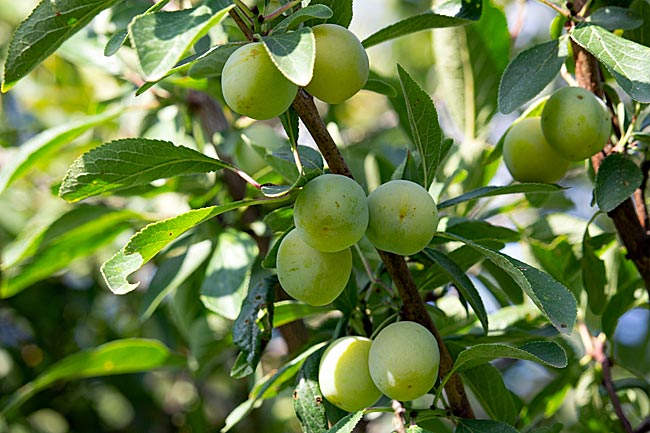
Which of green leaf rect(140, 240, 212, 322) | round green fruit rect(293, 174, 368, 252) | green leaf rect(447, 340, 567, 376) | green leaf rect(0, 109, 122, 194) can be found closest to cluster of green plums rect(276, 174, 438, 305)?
round green fruit rect(293, 174, 368, 252)

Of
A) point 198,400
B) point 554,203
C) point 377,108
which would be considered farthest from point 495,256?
point 377,108

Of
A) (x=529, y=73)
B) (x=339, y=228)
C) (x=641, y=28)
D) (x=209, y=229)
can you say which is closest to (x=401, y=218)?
(x=339, y=228)

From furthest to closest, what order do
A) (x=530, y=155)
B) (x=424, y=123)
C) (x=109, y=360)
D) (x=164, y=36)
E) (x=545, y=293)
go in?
1. (x=109, y=360)
2. (x=530, y=155)
3. (x=424, y=123)
4. (x=545, y=293)
5. (x=164, y=36)

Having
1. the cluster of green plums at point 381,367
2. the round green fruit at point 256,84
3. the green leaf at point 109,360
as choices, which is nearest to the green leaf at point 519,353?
the cluster of green plums at point 381,367

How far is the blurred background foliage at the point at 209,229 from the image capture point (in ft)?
3.48

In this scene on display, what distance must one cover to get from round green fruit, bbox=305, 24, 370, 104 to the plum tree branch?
31 mm

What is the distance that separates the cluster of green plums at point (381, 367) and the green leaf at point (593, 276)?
342 mm

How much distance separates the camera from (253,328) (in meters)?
0.75

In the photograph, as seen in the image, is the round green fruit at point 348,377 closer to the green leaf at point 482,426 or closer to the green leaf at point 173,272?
the green leaf at point 482,426

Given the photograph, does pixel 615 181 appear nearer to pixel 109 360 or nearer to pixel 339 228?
pixel 339 228

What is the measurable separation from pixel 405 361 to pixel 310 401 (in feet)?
0.46

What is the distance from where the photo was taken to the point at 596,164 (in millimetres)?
869

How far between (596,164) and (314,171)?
0.41 metres

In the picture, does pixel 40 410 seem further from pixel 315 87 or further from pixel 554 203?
pixel 315 87
